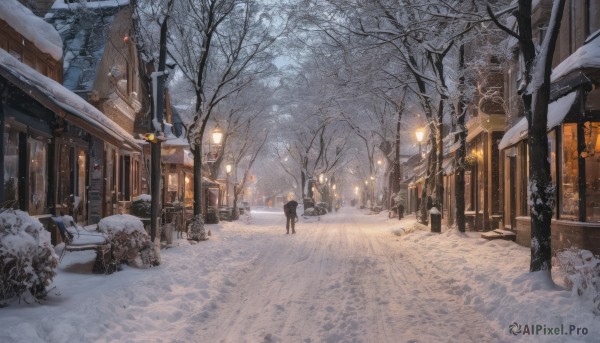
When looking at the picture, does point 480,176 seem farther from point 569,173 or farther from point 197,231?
point 197,231

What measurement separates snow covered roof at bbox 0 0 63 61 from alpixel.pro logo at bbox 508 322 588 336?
11.9m

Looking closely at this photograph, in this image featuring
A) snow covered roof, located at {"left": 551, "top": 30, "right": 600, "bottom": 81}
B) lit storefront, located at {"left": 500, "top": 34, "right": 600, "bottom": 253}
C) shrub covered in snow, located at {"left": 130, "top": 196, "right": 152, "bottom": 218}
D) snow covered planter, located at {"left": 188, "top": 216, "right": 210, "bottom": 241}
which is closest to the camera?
snow covered roof, located at {"left": 551, "top": 30, "right": 600, "bottom": 81}

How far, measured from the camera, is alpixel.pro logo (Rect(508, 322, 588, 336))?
20.4 ft

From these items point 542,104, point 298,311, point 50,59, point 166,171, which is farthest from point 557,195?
point 166,171

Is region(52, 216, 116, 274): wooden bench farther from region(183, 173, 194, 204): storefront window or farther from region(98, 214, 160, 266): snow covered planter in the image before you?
region(183, 173, 194, 204): storefront window

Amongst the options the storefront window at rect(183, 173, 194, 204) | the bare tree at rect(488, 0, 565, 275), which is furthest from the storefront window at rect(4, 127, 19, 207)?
the storefront window at rect(183, 173, 194, 204)

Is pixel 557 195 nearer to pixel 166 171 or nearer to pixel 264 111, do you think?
pixel 166 171

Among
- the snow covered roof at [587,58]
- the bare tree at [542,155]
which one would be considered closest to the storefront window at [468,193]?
the snow covered roof at [587,58]

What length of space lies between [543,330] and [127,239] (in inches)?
308

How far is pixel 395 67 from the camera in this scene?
25750mm

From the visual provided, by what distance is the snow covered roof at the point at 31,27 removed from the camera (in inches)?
452

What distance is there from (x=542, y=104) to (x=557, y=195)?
14.2ft

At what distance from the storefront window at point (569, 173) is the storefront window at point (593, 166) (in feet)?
1.08

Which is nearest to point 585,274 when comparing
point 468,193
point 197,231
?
point 197,231
